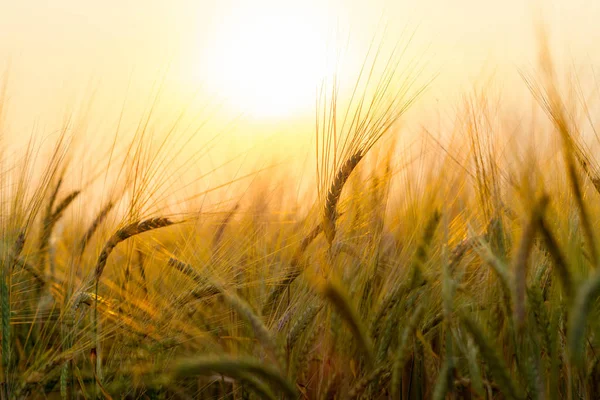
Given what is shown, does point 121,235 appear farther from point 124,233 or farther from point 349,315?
point 349,315

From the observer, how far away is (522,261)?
102 centimetres

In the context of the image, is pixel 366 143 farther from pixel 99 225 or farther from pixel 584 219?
pixel 99 225

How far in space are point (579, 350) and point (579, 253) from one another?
397 millimetres

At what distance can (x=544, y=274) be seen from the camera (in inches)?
56.1

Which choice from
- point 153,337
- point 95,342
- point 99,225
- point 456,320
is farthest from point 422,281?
point 99,225

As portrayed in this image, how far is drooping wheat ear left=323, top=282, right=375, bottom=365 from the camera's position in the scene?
42.7 inches

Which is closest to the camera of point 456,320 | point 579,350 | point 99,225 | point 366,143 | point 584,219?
point 579,350

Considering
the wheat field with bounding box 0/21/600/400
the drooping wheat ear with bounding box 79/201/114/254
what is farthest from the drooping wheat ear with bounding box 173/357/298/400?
the drooping wheat ear with bounding box 79/201/114/254

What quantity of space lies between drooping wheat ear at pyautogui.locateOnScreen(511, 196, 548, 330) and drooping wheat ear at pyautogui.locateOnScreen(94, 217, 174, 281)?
811 millimetres

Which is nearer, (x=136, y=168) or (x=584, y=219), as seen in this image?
(x=584, y=219)

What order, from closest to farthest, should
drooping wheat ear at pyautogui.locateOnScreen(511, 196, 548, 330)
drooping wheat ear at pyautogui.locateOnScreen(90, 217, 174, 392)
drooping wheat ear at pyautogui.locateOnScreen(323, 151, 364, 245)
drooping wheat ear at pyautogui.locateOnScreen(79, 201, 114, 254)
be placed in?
1. drooping wheat ear at pyautogui.locateOnScreen(511, 196, 548, 330)
2. drooping wheat ear at pyautogui.locateOnScreen(323, 151, 364, 245)
3. drooping wheat ear at pyautogui.locateOnScreen(90, 217, 174, 392)
4. drooping wheat ear at pyautogui.locateOnScreen(79, 201, 114, 254)

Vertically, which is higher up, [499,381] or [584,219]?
[584,219]

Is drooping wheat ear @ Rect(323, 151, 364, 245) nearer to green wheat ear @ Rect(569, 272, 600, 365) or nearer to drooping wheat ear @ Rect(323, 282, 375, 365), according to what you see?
drooping wheat ear @ Rect(323, 282, 375, 365)

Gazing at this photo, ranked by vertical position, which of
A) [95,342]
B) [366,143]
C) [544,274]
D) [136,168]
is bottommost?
[544,274]
